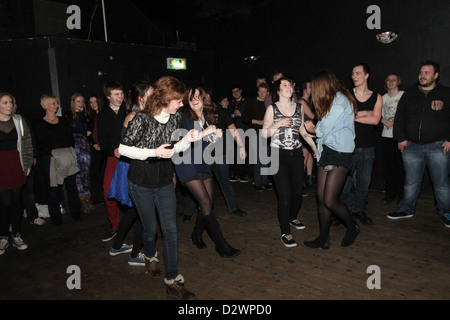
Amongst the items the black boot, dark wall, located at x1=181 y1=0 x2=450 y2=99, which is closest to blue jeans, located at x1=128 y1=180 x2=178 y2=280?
the black boot

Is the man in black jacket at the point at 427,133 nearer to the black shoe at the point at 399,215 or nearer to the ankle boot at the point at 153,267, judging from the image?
the black shoe at the point at 399,215

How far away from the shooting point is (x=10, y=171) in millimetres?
4191

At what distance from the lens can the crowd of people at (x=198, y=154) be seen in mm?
2842

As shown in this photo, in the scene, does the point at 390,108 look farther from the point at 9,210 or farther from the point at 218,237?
the point at 9,210

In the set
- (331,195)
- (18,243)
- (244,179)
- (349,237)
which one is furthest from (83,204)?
(349,237)

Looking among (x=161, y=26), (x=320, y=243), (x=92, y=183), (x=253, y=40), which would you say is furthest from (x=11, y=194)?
(x=161, y=26)

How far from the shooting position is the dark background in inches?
221

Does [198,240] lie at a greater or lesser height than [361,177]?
lesser

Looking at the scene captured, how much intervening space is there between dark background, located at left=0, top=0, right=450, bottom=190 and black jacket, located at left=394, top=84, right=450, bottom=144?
4.16 ft

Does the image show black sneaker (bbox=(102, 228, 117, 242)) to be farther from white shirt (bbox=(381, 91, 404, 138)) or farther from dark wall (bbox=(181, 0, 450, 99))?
dark wall (bbox=(181, 0, 450, 99))

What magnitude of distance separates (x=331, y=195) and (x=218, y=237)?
1.22 metres

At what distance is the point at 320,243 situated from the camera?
3.77 metres
